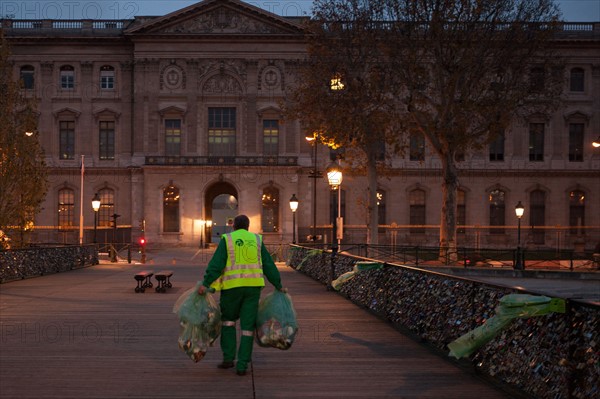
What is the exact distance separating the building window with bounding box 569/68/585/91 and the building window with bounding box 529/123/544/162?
4470 mm

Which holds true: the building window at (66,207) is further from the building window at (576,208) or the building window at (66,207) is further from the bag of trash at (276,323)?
the bag of trash at (276,323)

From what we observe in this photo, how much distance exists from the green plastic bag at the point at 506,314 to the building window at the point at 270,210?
49780mm

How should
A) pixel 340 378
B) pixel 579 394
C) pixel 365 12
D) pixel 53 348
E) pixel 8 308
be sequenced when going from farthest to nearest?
pixel 365 12 → pixel 8 308 → pixel 53 348 → pixel 340 378 → pixel 579 394

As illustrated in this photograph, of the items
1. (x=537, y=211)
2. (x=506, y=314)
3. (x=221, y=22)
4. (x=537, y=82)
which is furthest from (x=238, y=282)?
(x=537, y=211)

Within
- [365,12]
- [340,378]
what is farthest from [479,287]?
[365,12]

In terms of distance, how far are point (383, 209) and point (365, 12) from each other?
2759 cm

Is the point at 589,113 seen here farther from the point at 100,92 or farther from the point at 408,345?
the point at 408,345

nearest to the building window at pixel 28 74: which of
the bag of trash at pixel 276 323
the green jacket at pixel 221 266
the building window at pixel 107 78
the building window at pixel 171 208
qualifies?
the building window at pixel 107 78

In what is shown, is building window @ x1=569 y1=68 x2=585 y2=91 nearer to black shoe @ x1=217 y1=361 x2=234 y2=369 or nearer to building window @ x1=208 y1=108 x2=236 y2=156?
building window @ x1=208 y1=108 x2=236 y2=156

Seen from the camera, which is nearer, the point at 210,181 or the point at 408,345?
the point at 408,345

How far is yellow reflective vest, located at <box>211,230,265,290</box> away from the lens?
887 centimetres

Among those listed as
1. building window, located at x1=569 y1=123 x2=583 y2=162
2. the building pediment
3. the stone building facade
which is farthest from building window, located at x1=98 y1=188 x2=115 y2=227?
building window, located at x1=569 y1=123 x2=583 y2=162

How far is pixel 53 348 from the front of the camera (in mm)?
10609

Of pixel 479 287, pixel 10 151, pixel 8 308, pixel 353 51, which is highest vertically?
pixel 353 51
